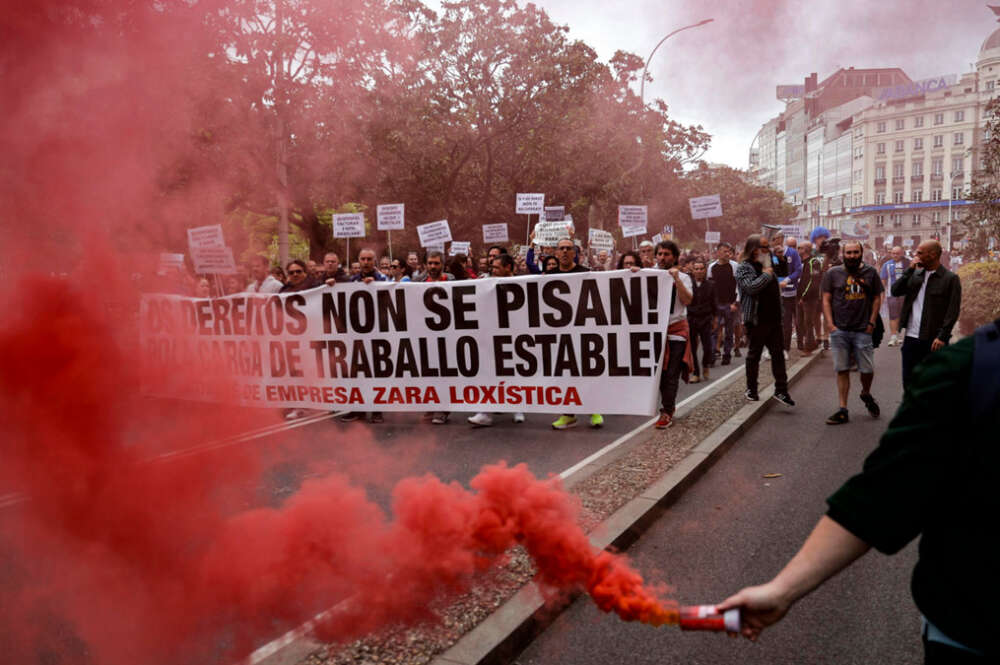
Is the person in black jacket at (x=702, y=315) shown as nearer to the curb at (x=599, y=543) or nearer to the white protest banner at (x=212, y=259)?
the curb at (x=599, y=543)

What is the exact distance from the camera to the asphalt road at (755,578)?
315 centimetres

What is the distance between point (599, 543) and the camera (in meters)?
4.13

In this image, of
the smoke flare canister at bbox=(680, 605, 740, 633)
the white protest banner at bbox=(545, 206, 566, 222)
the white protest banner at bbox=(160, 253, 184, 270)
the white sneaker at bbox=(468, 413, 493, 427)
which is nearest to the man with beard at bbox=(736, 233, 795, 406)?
the white sneaker at bbox=(468, 413, 493, 427)

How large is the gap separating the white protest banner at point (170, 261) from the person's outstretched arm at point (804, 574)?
222 inches

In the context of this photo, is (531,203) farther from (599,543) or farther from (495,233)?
(599,543)

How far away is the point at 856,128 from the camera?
310ft

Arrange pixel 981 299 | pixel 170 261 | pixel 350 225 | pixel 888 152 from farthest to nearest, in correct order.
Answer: pixel 888 152, pixel 981 299, pixel 350 225, pixel 170 261

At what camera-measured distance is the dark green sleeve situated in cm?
129

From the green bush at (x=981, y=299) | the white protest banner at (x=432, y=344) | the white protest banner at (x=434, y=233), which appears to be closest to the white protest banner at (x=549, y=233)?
the white protest banner at (x=434, y=233)

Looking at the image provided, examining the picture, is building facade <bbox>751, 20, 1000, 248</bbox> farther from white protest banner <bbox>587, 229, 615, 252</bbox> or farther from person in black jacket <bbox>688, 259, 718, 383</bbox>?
person in black jacket <bbox>688, 259, 718, 383</bbox>

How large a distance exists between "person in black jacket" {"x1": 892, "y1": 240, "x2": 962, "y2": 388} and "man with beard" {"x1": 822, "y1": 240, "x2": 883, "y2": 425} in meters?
0.41

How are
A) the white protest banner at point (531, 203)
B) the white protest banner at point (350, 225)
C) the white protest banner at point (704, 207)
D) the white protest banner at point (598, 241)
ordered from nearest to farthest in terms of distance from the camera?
1. the white protest banner at point (350, 225)
2. the white protest banner at point (531, 203)
3. the white protest banner at point (704, 207)
4. the white protest banner at point (598, 241)

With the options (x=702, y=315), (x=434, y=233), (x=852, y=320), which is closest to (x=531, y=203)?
(x=434, y=233)

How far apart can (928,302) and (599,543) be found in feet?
16.0
